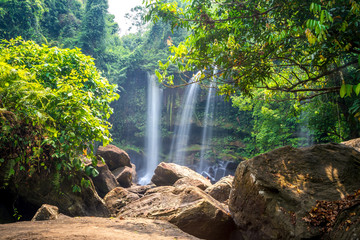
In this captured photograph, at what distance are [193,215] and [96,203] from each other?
3138 mm

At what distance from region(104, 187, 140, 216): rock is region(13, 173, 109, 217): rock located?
622 mm

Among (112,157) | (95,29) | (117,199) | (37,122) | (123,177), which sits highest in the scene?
(95,29)

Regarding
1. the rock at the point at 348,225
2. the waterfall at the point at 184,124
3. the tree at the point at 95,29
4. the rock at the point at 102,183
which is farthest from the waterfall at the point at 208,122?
the rock at the point at 348,225

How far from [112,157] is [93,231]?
897 centimetres

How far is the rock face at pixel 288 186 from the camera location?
3586 millimetres

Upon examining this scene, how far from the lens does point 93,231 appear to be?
3166 millimetres

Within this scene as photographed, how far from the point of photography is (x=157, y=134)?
2847 centimetres

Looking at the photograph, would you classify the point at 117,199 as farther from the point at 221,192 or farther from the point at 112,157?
the point at 112,157

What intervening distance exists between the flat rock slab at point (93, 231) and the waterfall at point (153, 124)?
2369 centimetres

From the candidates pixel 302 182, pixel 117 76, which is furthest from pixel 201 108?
pixel 302 182

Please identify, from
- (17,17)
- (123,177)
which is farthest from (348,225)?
(17,17)

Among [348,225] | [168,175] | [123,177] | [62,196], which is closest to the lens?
[348,225]

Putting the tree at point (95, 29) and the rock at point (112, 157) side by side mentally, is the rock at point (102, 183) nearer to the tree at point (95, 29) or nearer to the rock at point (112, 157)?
the rock at point (112, 157)

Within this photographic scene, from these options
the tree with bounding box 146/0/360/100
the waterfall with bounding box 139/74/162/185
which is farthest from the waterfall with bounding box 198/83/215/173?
the tree with bounding box 146/0/360/100
